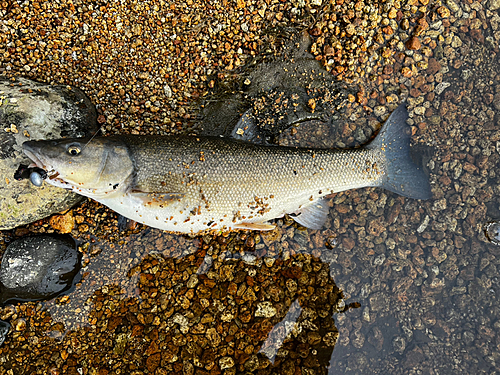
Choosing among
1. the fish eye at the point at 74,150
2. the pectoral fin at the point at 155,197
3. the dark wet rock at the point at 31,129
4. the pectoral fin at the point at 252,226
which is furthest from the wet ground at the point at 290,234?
the fish eye at the point at 74,150

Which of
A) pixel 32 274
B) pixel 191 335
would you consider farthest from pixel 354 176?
pixel 32 274

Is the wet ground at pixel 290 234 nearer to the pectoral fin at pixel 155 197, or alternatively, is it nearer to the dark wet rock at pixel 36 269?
the dark wet rock at pixel 36 269

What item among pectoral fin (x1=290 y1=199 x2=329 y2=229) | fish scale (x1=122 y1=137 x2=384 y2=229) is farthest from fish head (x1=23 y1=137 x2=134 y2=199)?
pectoral fin (x1=290 y1=199 x2=329 y2=229)

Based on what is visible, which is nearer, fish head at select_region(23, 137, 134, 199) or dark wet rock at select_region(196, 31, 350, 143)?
fish head at select_region(23, 137, 134, 199)

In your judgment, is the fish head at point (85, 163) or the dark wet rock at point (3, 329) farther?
the dark wet rock at point (3, 329)

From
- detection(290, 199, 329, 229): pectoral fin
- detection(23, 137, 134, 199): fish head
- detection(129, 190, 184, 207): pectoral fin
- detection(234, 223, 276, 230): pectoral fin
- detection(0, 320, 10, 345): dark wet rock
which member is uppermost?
detection(23, 137, 134, 199): fish head

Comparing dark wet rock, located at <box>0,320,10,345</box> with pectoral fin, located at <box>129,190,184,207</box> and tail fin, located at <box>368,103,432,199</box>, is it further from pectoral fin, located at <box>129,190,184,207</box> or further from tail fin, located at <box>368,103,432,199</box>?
tail fin, located at <box>368,103,432,199</box>
